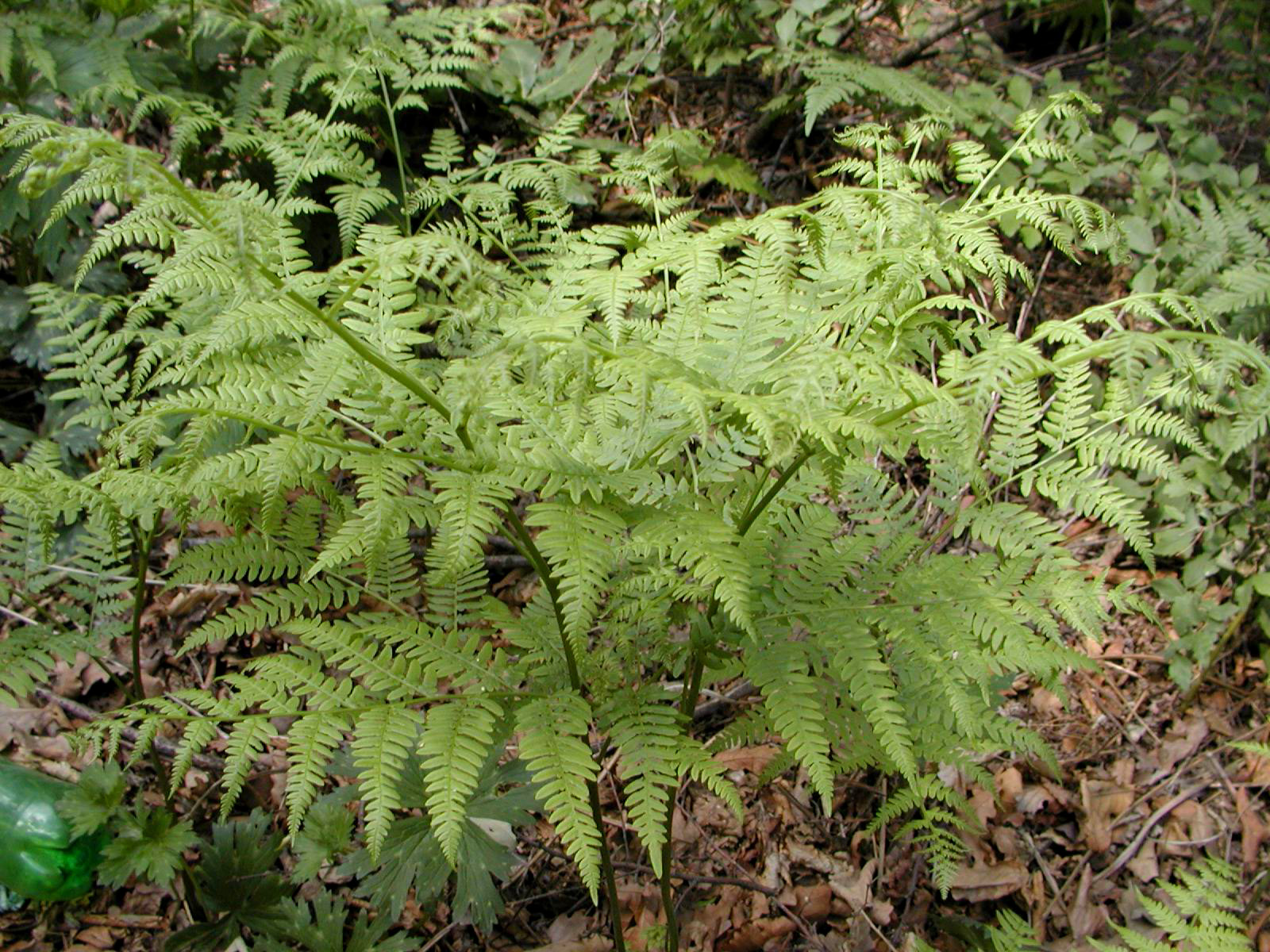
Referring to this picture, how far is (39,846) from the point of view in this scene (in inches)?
93.4

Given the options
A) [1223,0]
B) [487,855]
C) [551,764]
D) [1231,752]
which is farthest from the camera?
[1223,0]

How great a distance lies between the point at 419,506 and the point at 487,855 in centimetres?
105

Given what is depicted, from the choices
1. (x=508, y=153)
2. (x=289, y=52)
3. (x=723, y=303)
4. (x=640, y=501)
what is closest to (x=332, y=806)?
(x=640, y=501)

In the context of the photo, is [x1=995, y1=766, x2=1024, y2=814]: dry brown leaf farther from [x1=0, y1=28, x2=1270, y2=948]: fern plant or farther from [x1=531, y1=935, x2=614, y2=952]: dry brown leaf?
[x1=531, y1=935, x2=614, y2=952]: dry brown leaf

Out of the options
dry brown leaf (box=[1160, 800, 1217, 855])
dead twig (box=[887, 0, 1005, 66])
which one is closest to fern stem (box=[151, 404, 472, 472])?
dry brown leaf (box=[1160, 800, 1217, 855])

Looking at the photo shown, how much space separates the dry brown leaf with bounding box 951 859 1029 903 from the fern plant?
0.72 metres

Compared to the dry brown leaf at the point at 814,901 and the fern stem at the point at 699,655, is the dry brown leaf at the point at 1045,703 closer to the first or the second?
the dry brown leaf at the point at 814,901

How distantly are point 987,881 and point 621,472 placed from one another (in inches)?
83.7

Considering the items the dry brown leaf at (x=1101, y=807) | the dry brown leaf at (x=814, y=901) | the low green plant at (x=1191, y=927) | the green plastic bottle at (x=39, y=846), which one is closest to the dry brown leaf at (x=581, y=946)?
the dry brown leaf at (x=814, y=901)

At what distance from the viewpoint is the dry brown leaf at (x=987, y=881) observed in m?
2.85

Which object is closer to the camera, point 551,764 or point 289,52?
point 551,764

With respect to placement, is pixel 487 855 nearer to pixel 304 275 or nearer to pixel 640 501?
pixel 640 501

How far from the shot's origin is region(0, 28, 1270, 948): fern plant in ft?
4.79

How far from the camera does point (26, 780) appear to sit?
8.05 ft
